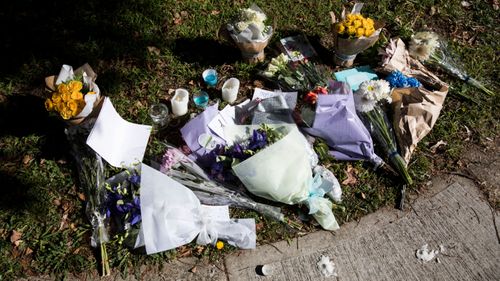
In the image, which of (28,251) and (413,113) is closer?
(28,251)

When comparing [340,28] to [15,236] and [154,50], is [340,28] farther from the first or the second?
[15,236]

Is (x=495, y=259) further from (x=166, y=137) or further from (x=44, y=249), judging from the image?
(x=44, y=249)

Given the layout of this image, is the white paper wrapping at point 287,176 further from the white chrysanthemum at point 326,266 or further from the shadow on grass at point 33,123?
the shadow on grass at point 33,123

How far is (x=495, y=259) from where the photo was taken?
2.90 m

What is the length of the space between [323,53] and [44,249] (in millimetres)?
3037

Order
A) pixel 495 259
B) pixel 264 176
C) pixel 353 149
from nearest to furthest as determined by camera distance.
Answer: pixel 264 176
pixel 495 259
pixel 353 149

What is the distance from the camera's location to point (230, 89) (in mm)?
3410

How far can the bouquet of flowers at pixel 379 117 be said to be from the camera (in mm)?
3199

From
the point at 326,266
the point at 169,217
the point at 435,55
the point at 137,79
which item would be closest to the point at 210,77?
the point at 137,79

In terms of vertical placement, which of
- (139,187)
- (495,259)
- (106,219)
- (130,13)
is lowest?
(495,259)

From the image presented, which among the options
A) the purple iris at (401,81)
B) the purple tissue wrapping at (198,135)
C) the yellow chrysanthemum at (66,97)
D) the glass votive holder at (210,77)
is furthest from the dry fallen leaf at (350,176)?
the yellow chrysanthemum at (66,97)

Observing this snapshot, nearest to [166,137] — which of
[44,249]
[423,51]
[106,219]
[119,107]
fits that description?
[119,107]

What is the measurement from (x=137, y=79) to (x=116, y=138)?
0.87 m

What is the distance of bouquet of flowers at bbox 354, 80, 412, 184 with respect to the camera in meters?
3.20
